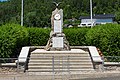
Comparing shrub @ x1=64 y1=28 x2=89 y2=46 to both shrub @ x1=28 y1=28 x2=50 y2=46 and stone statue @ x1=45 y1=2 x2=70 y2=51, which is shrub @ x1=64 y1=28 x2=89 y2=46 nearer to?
shrub @ x1=28 y1=28 x2=50 y2=46

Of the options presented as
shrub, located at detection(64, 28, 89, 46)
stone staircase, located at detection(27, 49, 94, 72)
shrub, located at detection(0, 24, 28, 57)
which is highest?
shrub, located at detection(0, 24, 28, 57)

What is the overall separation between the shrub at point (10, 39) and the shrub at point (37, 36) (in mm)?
2256

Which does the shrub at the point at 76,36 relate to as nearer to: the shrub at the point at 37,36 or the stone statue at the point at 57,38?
the shrub at the point at 37,36

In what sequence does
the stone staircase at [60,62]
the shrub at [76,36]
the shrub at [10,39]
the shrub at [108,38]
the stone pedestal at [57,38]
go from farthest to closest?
the shrub at [76,36], the stone pedestal at [57,38], the shrub at [108,38], the shrub at [10,39], the stone staircase at [60,62]

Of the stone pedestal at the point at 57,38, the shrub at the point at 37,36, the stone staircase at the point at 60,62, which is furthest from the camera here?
the shrub at the point at 37,36

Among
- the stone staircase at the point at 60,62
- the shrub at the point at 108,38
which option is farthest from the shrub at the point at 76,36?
the stone staircase at the point at 60,62

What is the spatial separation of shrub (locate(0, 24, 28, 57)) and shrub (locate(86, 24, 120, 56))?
5013 millimetres

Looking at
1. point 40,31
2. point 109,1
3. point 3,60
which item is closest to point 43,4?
point 109,1

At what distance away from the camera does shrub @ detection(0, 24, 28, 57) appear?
18.3 meters

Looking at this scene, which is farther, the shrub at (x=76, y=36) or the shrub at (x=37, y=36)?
the shrub at (x=76, y=36)

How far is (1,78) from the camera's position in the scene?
479 inches

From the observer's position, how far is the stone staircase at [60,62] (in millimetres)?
15711

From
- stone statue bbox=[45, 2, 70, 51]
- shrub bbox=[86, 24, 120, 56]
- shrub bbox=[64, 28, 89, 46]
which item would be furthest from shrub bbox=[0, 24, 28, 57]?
shrub bbox=[86, 24, 120, 56]

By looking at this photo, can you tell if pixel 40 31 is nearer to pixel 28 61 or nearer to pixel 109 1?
pixel 28 61
